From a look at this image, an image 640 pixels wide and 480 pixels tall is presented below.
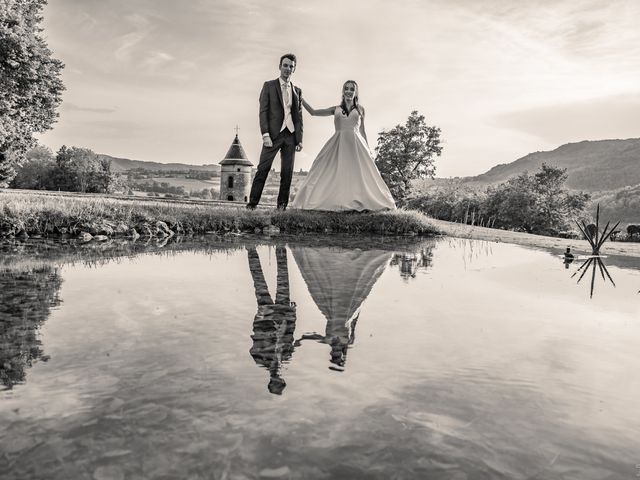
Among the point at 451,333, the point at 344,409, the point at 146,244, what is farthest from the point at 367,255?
Answer: the point at 344,409

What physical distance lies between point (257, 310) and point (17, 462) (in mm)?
2067

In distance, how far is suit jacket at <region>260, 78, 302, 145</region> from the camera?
11.2 meters

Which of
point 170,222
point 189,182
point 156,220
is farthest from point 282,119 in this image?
point 189,182

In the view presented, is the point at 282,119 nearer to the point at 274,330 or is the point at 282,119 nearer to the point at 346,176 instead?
the point at 346,176

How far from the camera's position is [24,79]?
20.7 meters

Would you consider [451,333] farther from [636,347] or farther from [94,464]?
[94,464]

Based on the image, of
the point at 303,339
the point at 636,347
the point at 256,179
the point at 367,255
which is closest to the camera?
the point at 303,339

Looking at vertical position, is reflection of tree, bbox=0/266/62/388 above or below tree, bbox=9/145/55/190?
below

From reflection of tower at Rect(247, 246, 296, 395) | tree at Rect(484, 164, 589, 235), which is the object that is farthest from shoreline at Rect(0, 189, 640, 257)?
tree at Rect(484, 164, 589, 235)

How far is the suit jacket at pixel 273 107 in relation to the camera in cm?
1116

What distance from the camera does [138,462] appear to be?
58.0 inches

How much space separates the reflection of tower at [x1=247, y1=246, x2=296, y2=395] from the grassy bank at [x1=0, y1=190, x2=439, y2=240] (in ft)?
16.3

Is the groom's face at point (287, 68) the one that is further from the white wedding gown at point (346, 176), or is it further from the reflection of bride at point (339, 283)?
the reflection of bride at point (339, 283)

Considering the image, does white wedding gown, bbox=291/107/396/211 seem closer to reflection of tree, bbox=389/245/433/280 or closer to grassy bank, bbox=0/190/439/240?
grassy bank, bbox=0/190/439/240
